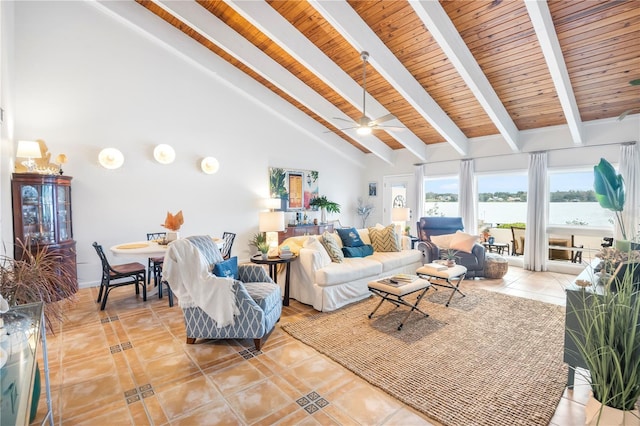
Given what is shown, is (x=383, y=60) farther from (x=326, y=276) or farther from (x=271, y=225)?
(x=326, y=276)

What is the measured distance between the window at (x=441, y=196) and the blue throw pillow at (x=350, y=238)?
3.54m

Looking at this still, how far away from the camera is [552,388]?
7.19 ft

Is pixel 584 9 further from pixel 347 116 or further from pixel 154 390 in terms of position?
pixel 154 390

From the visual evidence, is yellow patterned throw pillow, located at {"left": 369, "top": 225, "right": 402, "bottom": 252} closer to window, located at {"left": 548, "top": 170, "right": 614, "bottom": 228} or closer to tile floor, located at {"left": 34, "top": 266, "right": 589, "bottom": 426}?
tile floor, located at {"left": 34, "top": 266, "right": 589, "bottom": 426}

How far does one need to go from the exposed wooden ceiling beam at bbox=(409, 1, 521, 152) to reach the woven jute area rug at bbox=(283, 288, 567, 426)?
319 centimetres

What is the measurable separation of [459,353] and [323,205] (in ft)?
17.5

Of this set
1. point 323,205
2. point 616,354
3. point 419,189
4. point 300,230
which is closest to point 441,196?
point 419,189

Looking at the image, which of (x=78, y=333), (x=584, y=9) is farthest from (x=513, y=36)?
(x=78, y=333)

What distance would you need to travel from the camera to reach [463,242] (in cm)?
518

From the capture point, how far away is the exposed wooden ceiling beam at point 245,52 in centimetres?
446

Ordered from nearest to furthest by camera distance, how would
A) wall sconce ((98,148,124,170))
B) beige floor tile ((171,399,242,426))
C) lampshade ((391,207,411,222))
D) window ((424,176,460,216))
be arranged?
1. beige floor tile ((171,399,242,426))
2. wall sconce ((98,148,124,170))
3. lampshade ((391,207,411,222))
4. window ((424,176,460,216))

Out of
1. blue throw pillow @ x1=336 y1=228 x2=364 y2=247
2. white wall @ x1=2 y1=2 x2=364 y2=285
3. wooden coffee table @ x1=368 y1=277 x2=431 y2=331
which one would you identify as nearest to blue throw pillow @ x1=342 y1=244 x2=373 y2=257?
blue throw pillow @ x1=336 y1=228 x2=364 y2=247

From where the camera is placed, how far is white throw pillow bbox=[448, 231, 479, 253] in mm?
5152

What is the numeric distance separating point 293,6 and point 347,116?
2.86 metres
